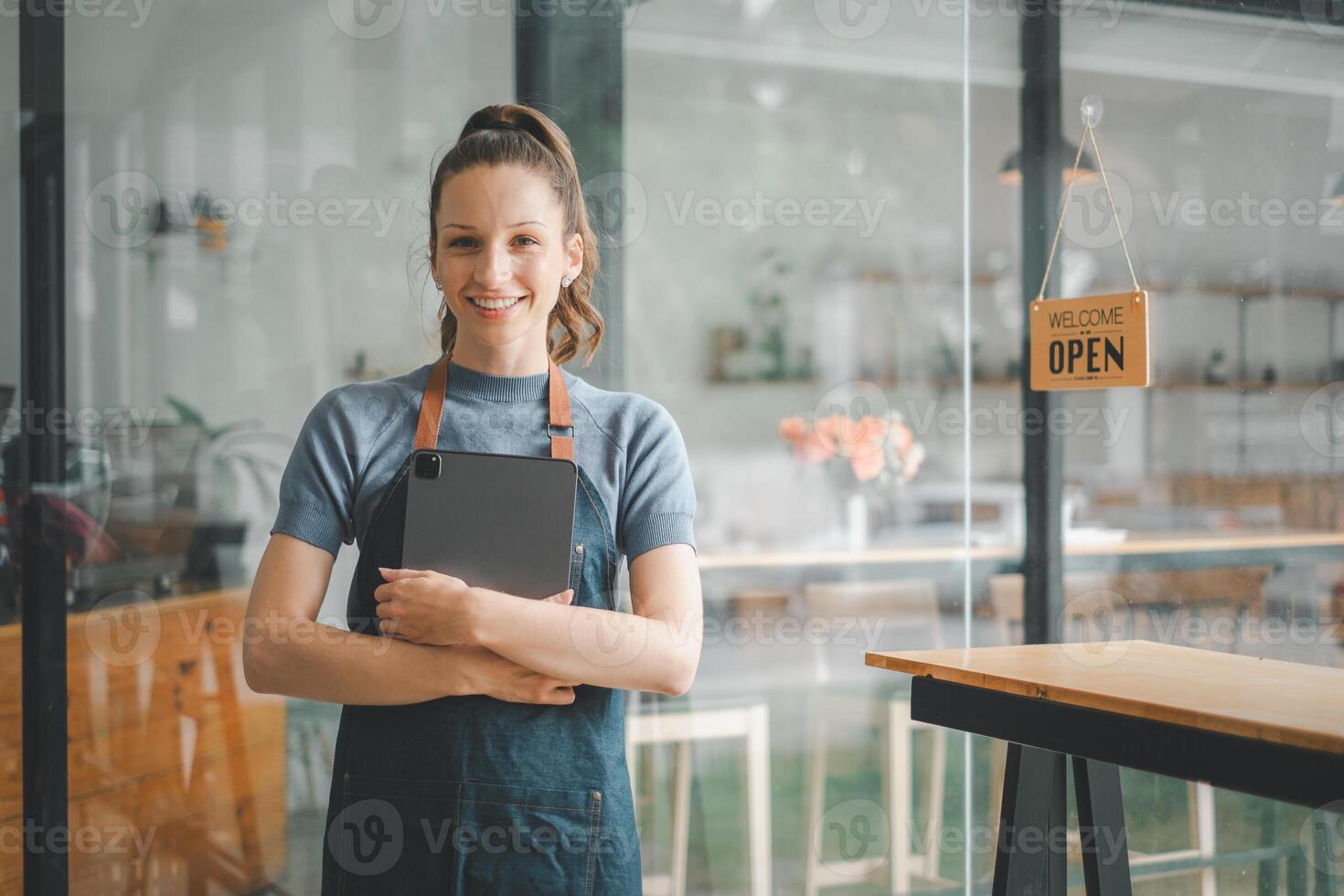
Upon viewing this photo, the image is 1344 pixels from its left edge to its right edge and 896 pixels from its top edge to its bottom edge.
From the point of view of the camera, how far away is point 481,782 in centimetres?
140

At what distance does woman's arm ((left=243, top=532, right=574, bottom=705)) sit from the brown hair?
0.41 meters

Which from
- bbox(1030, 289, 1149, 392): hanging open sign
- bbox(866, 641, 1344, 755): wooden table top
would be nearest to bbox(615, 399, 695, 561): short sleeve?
bbox(866, 641, 1344, 755): wooden table top

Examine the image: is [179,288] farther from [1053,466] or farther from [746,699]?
[1053,466]

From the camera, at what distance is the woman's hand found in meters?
1.33

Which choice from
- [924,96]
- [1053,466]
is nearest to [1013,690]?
[1053,466]

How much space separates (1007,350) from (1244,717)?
60.0 inches

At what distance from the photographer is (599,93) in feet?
9.19

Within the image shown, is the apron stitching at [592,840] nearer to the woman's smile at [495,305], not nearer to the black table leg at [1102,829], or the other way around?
the woman's smile at [495,305]

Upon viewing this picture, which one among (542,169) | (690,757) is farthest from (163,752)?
Answer: (542,169)

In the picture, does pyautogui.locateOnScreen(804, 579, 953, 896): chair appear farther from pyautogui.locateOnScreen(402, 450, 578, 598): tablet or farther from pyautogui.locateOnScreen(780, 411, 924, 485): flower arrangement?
pyautogui.locateOnScreen(402, 450, 578, 598): tablet

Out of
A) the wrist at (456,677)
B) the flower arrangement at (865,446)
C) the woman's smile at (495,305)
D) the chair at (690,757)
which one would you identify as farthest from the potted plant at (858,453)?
the wrist at (456,677)

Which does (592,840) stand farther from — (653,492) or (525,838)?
(653,492)

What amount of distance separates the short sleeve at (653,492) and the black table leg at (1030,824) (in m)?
0.69

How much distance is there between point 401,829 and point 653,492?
0.49m
